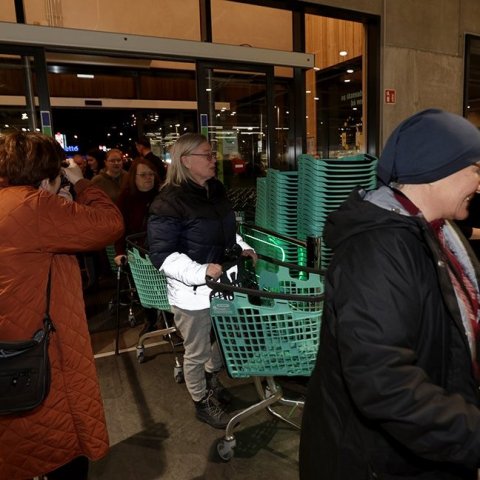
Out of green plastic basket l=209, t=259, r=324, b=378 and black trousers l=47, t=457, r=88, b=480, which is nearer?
black trousers l=47, t=457, r=88, b=480

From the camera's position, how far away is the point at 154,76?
9.68m

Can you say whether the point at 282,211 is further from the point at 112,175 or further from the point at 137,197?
the point at 112,175

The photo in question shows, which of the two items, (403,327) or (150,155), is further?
(150,155)

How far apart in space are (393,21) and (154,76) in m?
5.34

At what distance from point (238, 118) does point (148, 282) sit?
2.97 metres

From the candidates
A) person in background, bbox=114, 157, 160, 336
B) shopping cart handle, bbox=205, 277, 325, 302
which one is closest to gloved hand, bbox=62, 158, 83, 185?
shopping cart handle, bbox=205, 277, 325, 302

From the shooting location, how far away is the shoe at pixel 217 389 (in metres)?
3.06

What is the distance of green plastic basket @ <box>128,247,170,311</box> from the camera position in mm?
3396

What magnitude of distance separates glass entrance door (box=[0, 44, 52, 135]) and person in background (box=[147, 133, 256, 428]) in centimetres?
233

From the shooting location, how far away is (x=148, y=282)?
347cm

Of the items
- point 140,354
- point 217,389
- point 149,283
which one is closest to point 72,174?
point 149,283

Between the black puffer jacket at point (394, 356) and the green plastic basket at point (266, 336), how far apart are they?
1.01m

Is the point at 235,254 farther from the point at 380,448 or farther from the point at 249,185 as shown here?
the point at 249,185

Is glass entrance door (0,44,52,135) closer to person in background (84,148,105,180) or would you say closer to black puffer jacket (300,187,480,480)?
person in background (84,148,105,180)
